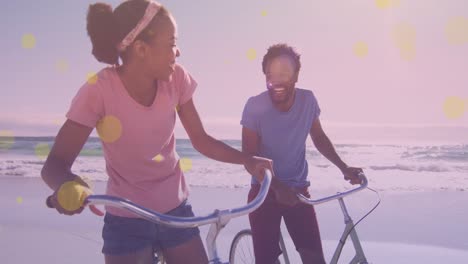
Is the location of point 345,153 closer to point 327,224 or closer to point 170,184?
point 327,224

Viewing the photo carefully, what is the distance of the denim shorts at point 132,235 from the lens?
209 centimetres

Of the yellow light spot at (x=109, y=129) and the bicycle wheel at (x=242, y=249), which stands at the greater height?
the yellow light spot at (x=109, y=129)

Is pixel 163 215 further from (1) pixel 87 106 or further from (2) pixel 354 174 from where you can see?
(2) pixel 354 174

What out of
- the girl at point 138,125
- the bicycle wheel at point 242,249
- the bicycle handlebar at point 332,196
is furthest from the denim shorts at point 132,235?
the bicycle wheel at point 242,249

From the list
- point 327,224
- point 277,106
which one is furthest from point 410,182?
point 277,106

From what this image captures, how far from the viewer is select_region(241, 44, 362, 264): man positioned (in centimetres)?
305

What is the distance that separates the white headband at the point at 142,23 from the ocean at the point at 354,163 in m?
10.0

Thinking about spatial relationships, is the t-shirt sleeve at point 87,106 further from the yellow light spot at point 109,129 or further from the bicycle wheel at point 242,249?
the bicycle wheel at point 242,249

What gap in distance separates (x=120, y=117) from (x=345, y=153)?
1032 inches

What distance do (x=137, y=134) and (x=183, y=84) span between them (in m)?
0.33

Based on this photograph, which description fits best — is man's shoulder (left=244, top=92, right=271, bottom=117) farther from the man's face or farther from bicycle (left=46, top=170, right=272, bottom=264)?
bicycle (left=46, top=170, right=272, bottom=264)

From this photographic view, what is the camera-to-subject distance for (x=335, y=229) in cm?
702

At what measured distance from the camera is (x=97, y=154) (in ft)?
82.3

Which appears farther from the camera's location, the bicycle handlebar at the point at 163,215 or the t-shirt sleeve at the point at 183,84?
the t-shirt sleeve at the point at 183,84
